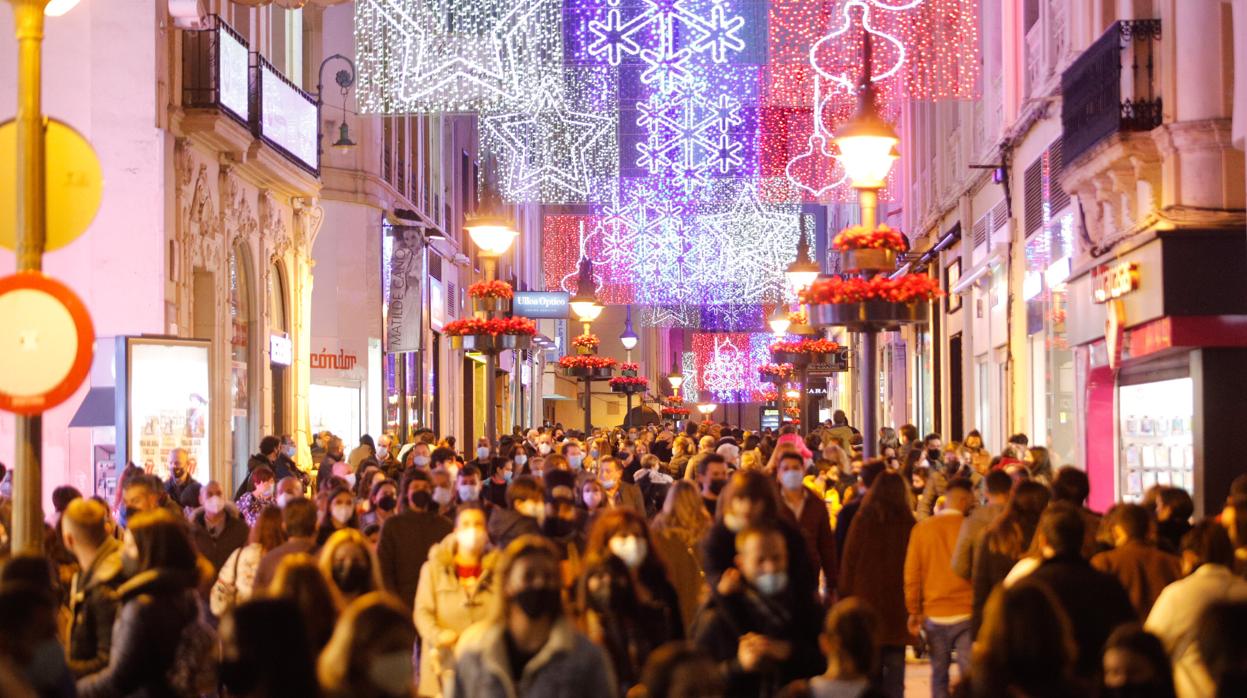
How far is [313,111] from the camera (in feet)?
92.6

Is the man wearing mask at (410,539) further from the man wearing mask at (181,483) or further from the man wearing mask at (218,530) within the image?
the man wearing mask at (181,483)

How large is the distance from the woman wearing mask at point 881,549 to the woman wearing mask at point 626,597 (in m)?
3.05

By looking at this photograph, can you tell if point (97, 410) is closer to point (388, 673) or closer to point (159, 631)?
point (159, 631)

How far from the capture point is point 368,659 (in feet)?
18.0

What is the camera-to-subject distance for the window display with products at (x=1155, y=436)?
18.1 m

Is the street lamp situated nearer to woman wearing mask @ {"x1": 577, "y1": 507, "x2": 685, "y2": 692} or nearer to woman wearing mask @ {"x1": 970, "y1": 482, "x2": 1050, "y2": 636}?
woman wearing mask @ {"x1": 970, "y1": 482, "x2": 1050, "y2": 636}

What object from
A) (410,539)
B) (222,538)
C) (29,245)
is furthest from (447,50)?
(29,245)

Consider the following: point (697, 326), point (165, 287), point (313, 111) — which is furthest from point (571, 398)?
point (165, 287)

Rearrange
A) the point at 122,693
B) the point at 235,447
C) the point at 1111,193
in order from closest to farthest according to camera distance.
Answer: the point at 122,693, the point at 1111,193, the point at 235,447

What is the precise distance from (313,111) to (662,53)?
6.62 meters

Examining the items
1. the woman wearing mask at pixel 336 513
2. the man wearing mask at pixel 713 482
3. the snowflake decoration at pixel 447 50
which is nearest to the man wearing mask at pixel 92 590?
the woman wearing mask at pixel 336 513

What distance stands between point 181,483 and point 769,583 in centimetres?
1131

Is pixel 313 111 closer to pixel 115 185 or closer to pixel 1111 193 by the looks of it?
pixel 115 185

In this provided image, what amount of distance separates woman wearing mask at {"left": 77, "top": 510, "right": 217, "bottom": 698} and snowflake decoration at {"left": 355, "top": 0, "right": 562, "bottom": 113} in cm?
1669
